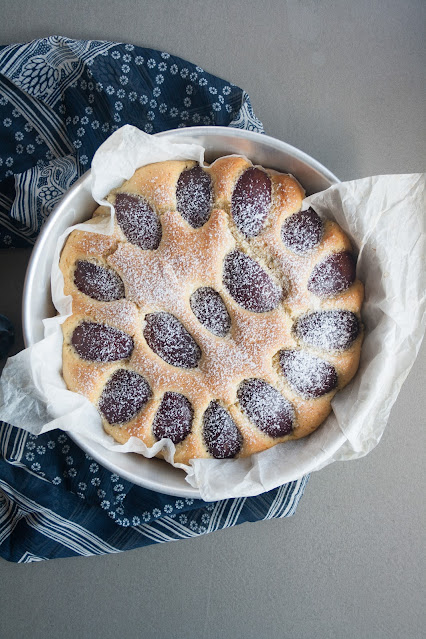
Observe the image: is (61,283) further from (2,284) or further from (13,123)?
(13,123)

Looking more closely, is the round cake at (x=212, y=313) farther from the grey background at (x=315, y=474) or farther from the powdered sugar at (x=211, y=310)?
the grey background at (x=315, y=474)

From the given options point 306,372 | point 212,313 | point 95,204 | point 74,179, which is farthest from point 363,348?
point 74,179

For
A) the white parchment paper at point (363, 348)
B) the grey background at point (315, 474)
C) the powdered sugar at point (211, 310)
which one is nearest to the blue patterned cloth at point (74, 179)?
the grey background at point (315, 474)

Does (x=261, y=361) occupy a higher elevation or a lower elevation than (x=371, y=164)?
lower

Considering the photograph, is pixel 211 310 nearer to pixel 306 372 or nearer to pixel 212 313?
pixel 212 313

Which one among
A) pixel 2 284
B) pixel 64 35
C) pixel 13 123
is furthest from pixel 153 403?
pixel 64 35

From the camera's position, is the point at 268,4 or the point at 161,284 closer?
the point at 161,284

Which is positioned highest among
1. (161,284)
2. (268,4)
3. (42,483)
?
(268,4)
